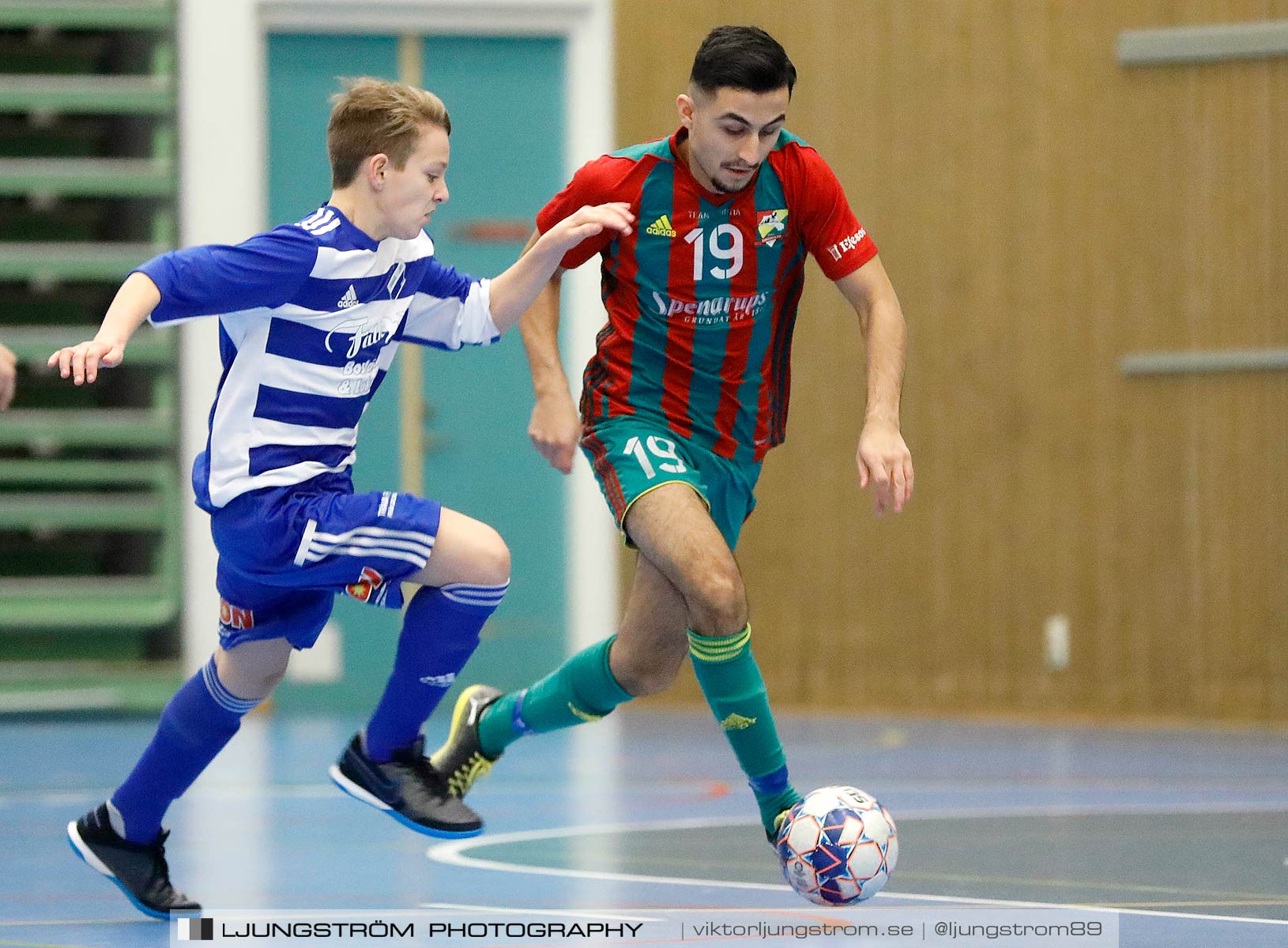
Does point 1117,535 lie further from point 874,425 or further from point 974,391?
point 874,425

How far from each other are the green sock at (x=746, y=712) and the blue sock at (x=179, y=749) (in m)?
0.96

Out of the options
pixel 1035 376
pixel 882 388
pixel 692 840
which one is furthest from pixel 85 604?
pixel 882 388

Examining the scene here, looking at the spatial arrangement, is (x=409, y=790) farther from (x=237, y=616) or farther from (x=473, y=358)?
(x=473, y=358)

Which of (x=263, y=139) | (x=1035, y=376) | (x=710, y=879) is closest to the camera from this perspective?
(x=710, y=879)

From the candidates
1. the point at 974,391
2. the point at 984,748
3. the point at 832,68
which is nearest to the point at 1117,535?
the point at 974,391

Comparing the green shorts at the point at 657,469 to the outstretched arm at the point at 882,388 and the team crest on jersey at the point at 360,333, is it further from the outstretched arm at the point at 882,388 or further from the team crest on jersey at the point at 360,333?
the team crest on jersey at the point at 360,333

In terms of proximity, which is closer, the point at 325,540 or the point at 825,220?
the point at 325,540

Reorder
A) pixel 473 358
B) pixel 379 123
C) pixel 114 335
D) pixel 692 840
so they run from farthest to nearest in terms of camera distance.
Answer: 1. pixel 473 358
2. pixel 692 840
3. pixel 379 123
4. pixel 114 335

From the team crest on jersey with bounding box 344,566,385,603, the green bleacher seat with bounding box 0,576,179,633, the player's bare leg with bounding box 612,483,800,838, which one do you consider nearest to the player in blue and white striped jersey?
the team crest on jersey with bounding box 344,566,385,603

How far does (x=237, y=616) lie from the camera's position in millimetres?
3744

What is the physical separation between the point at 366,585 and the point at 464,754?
0.92 metres

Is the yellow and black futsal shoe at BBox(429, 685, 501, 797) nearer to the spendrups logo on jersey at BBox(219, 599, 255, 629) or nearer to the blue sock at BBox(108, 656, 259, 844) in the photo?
the blue sock at BBox(108, 656, 259, 844)

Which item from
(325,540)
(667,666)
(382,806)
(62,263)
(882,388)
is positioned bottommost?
(382,806)

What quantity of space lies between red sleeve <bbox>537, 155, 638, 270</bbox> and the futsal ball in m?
1.32
